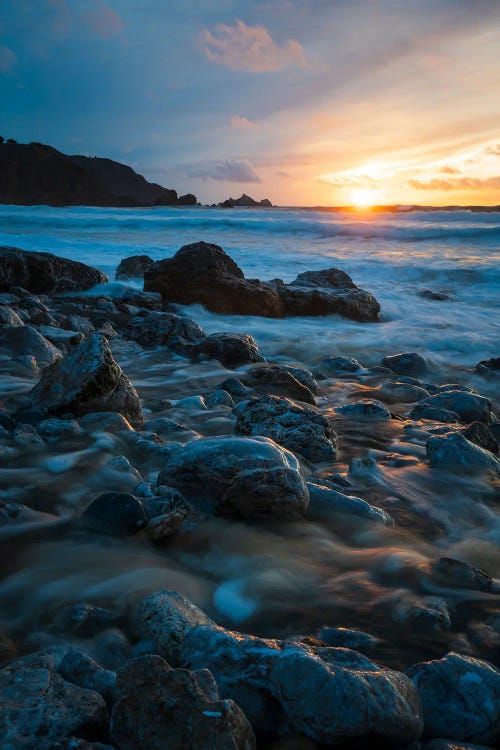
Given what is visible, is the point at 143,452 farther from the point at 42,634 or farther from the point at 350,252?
the point at 350,252

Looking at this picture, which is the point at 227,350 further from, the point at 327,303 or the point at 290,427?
the point at 327,303

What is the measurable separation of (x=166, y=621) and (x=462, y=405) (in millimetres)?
2996

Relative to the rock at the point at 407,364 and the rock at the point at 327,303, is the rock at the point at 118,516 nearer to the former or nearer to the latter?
the rock at the point at 407,364

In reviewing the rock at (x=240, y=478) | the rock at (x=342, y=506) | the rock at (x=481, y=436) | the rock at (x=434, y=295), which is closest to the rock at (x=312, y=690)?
→ the rock at (x=240, y=478)

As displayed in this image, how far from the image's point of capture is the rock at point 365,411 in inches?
142

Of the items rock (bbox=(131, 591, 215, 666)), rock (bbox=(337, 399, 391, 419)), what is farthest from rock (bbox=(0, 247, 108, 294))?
rock (bbox=(131, 591, 215, 666))

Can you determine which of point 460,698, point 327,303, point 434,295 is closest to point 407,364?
point 327,303

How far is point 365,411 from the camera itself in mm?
3652

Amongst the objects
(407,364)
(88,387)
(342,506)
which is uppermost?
(88,387)

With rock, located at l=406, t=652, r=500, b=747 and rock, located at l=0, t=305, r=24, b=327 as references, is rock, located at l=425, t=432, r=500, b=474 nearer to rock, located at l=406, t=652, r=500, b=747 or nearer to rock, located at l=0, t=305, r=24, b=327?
rock, located at l=406, t=652, r=500, b=747

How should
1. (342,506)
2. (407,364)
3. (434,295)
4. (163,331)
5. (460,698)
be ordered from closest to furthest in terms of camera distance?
(460,698) < (342,506) < (407,364) < (163,331) < (434,295)

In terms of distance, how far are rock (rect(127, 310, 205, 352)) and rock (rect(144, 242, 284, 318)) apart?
1783mm

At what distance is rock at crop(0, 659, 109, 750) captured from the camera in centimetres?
99

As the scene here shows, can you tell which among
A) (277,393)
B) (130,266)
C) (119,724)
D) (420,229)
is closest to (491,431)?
(277,393)
